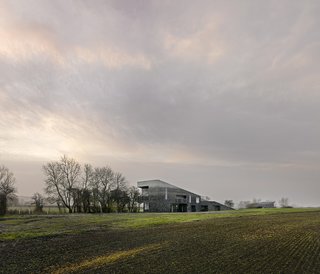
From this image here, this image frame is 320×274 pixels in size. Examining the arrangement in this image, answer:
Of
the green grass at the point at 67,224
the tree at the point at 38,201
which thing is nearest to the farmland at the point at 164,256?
the green grass at the point at 67,224

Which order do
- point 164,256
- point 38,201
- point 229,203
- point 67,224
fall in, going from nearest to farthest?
point 164,256 < point 67,224 < point 38,201 < point 229,203

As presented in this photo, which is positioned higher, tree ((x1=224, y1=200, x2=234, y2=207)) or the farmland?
tree ((x1=224, y1=200, x2=234, y2=207))

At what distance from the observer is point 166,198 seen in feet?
306

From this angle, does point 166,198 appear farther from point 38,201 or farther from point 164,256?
point 164,256

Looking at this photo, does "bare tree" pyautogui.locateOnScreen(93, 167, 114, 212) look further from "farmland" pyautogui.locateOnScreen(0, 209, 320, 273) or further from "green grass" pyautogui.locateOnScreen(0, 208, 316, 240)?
"farmland" pyautogui.locateOnScreen(0, 209, 320, 273)

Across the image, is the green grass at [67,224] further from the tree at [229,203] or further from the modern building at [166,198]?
the tree at [229,203]

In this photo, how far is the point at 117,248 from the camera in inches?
714

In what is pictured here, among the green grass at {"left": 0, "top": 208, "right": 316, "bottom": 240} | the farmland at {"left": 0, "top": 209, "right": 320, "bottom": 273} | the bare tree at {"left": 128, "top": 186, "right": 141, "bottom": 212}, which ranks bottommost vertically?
the farmland at {"left": 0, "top": 209, "right": 320, "bottom": 273}

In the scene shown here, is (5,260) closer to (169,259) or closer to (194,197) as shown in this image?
(169,259)

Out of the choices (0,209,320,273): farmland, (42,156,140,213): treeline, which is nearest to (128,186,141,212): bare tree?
(42,156,140,213): treeline

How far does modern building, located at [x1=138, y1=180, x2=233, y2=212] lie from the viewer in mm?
93125

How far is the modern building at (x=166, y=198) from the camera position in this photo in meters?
93.1

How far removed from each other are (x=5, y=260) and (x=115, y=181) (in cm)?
8824

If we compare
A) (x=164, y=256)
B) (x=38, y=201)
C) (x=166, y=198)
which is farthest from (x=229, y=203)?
(x=164, y=256)
